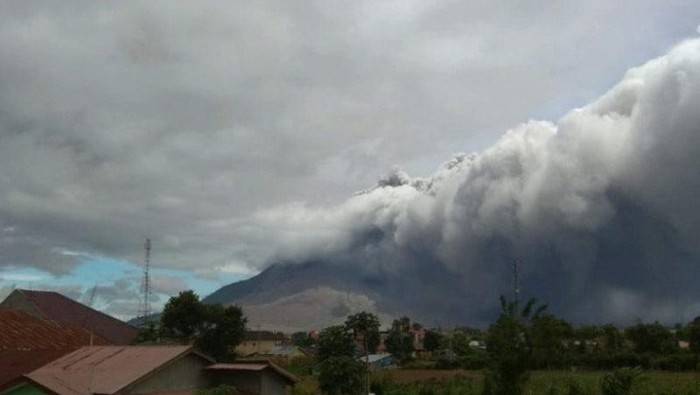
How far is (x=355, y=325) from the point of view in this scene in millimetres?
43000

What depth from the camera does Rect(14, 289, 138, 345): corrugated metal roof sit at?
6588 centimetres

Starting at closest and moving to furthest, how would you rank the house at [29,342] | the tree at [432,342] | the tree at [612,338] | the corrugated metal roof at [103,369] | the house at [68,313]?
1. the corrugated metal roof at [103,369]
2. the house at [29,342]
3. the house at [68,313]
4. the tree at [612,338]
5. the tree at [432,342]

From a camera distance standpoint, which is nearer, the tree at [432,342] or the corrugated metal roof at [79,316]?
the corrugated metal roof at [79,316]

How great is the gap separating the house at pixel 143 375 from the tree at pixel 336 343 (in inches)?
306

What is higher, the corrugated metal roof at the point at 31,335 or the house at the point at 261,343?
the house at the point at 261,343

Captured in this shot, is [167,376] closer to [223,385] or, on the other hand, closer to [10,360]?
[223,385]

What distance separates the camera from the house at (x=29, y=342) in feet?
112

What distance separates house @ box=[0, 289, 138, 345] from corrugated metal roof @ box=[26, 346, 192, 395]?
33053 mm

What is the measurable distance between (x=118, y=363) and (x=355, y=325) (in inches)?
660

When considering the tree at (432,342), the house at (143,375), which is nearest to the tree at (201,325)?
the house at (143,375)

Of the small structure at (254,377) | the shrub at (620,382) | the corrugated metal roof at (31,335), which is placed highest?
the corrugated metal roof at (31,335)

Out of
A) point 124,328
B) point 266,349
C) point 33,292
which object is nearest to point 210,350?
point 124,328

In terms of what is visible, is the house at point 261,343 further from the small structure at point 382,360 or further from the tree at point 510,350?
the tree at point 510,350

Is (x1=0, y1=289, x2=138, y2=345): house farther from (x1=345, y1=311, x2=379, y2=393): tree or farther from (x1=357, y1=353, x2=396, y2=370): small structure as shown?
(x1=357, y1=353, x2=396, y2=370): small structure
